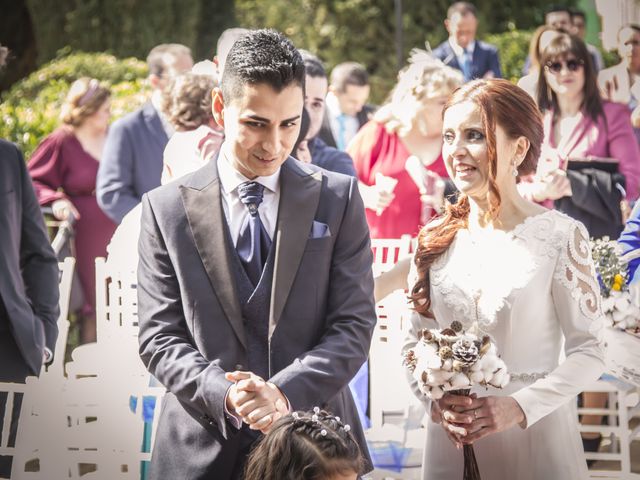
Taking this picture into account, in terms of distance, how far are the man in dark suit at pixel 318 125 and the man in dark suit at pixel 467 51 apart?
4.08 m

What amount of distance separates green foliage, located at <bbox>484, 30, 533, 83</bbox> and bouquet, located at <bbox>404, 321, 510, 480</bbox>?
7843 millimetres

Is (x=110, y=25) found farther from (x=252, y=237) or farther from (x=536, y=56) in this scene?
(x=252, y=237)

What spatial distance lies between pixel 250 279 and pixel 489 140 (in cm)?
78

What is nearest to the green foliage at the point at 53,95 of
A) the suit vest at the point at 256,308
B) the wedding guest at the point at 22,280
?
the wedding guest at the point at 22,280

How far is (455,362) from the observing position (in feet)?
8.54

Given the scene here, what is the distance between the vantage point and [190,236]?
2.68 m

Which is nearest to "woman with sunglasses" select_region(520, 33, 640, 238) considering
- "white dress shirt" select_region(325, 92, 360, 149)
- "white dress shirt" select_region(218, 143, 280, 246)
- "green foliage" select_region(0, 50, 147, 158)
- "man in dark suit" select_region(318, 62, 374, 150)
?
"white dress shirt" select_region(325, 92, 360, 149)

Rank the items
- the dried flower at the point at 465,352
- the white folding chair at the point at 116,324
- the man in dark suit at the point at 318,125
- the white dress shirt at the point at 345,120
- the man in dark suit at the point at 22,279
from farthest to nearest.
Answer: the white dress shirt at the point at 345,120
the man in dark suit at the point at 318,125
the white folding chair at the point at 116,324
the man in dark suit at the point at 22,279
the dried flower at the point at 465,352

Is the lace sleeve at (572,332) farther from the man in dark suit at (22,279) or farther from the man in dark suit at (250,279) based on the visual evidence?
the man in dark suit at (22,279)

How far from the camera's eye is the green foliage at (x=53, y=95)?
8.79 metres

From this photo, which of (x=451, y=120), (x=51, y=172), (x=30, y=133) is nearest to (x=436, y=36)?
(x=30, y=133)

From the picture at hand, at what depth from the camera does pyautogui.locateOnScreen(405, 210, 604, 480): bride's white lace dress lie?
2.82 m

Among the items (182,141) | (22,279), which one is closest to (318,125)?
(182,141)

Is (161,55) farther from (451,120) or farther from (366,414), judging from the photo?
(451,120)
